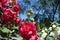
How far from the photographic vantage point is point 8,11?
103 inches

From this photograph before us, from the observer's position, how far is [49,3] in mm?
20766

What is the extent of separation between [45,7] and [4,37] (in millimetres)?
18454

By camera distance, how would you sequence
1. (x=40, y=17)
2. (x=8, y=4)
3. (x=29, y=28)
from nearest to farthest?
(x=29, y=28)
(x=8, y=4)
(x=40, y=17)

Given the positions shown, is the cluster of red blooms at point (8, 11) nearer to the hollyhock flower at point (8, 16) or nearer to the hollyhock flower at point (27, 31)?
the hollyhock flower at point (8, 16)

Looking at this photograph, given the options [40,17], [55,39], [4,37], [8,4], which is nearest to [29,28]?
[55,39]

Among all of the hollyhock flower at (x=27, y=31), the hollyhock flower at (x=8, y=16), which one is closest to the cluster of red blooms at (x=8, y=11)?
the hollyhock flower at (x=8, y=16)

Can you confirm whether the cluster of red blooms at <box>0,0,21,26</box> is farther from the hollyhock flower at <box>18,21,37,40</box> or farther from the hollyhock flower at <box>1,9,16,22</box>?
the hollyhock flower at <box>18,21,37,40</box>

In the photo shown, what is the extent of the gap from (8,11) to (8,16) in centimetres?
5

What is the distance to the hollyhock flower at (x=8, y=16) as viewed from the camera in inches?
102

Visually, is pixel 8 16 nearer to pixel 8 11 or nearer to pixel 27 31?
pixel 8 11

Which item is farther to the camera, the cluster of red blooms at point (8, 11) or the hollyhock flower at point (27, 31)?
the cluster of red blooms at point (8, 11)

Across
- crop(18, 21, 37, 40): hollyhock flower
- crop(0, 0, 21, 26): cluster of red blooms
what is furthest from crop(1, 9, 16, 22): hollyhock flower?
crop(18, 21, 37, 40): hollyhock flower

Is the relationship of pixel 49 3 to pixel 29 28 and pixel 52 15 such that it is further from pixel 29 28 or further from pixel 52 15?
pixel 29 28

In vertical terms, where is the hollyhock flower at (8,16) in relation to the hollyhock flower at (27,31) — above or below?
above
